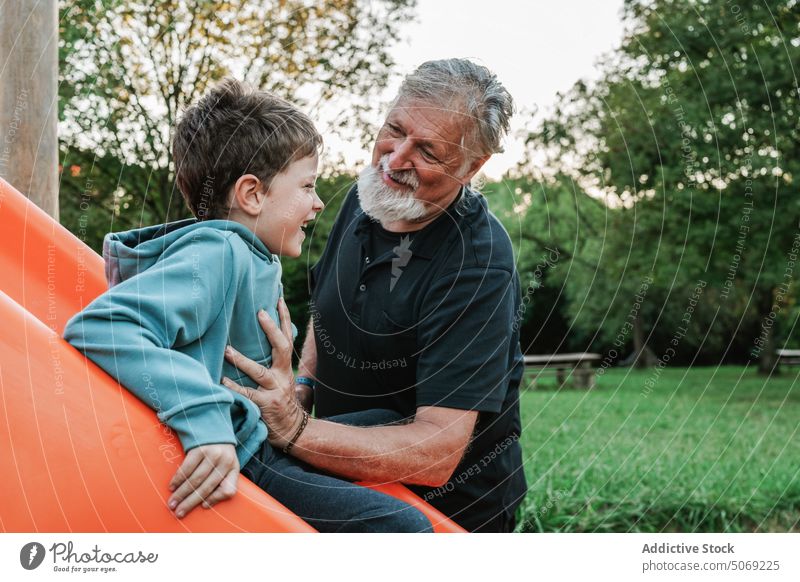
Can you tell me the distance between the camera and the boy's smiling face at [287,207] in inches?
64.9

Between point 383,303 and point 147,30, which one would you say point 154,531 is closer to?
point 383,303

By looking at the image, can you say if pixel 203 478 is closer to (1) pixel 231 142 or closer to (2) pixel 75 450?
(2) pixel 75 450

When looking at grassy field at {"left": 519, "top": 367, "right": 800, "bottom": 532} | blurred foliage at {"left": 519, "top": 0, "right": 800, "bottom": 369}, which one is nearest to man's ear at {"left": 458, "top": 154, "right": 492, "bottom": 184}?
grassy field at {"left": 519, "top": 367, "right": 800, "bottom": 532}

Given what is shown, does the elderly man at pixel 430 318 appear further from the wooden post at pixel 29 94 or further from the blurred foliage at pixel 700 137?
the blurred foliage at pixel 700 137

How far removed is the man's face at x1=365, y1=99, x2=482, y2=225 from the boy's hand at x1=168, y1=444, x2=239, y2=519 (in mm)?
909

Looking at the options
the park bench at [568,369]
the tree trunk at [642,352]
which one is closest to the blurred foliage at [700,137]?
the park bench at [568,369]

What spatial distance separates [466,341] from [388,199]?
1.49 ft

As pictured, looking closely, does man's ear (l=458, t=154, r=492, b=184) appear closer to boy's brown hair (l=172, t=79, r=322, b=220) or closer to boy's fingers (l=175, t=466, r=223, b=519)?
boy's brown hair (l=172, t=79, r=322, b=220)

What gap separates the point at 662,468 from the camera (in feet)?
16.1

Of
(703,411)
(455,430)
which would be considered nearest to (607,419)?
(703,411)

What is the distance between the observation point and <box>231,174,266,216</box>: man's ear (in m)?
1.63

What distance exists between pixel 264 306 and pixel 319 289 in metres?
0.63

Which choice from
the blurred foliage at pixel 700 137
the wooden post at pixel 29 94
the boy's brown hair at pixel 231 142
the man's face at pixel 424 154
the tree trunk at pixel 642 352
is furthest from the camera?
the tree trunk at pixel 642 352
